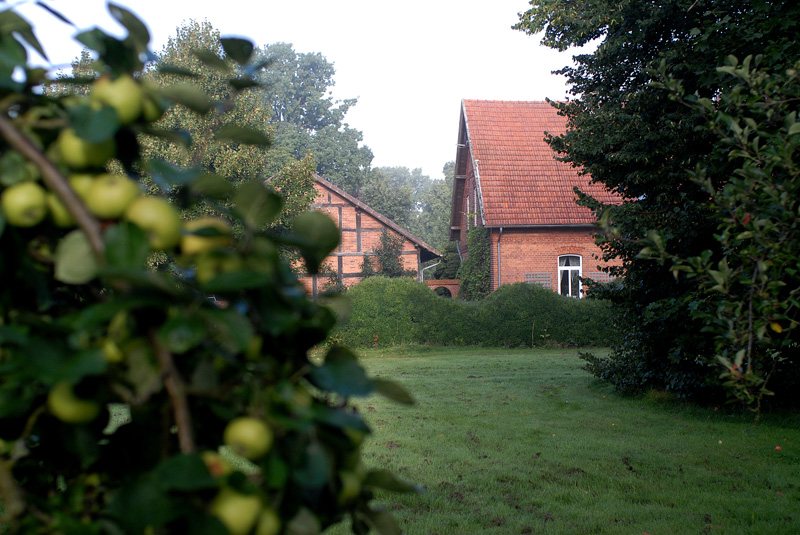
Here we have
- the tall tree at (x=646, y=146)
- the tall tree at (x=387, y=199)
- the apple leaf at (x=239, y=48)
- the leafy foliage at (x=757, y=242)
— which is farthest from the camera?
the tall tree at (x=387, y=199)

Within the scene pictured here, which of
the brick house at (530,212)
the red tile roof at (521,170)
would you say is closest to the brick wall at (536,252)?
the brick house at (530,212)

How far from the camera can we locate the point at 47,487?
895 millimetres

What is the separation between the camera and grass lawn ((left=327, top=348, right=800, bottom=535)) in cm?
409

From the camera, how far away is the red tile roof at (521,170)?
69.1 feet

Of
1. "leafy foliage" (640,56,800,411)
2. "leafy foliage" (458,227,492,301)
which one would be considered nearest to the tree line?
"leafy foliage" (458,227,492,301)

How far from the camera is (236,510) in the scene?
64cm

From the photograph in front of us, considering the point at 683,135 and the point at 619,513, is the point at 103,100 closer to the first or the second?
the point at 619,513

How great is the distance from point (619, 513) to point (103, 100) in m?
4.41

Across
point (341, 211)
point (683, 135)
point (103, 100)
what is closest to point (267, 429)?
point (103, 100)

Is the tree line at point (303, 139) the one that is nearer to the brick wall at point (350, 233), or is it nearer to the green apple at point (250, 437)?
the brick wall at point (350, 233)

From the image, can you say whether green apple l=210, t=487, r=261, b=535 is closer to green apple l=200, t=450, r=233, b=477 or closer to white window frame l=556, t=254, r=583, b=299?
green apple l=200, t=450, r=233, b=477

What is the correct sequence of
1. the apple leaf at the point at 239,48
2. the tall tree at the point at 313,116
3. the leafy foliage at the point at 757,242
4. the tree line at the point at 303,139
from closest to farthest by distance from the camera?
the apple leaf at the point at 239,48 → the leafy foliage at the point at 757,242 → the tree line at the point at 303,139 → the tall tree at the point at 313,116

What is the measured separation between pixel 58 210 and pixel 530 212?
21.1 meters

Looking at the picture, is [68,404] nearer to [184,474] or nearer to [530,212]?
Result: [184,474]
